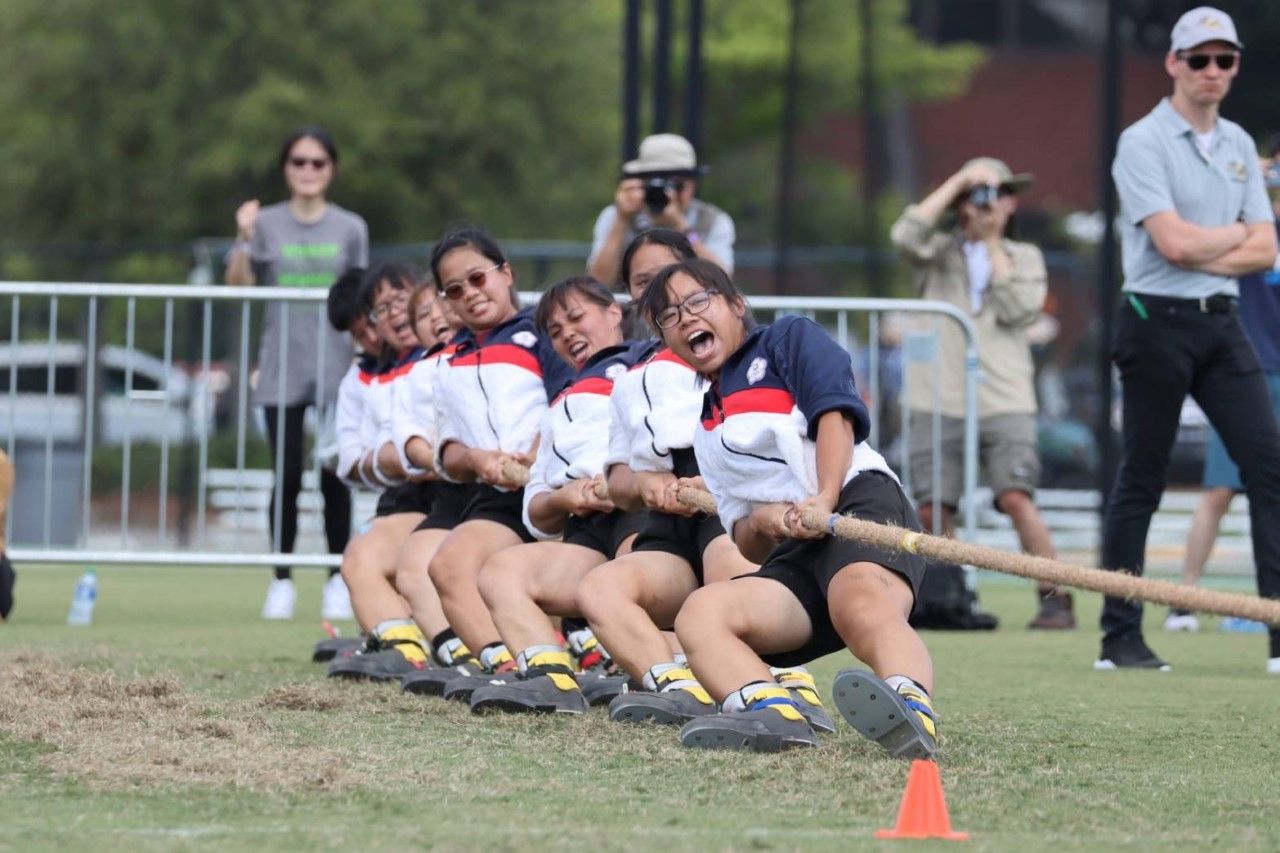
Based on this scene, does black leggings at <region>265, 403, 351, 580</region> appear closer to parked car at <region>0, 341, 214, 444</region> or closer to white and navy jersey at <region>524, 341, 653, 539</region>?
parked car at <region>0, 341, 214, 444</region>

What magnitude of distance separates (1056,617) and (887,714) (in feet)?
16.2

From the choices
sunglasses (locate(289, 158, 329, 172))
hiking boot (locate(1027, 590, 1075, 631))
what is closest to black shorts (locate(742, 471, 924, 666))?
hiking boot (locate(1027, 590, 1075, 631))

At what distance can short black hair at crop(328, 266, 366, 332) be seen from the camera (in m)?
7.73

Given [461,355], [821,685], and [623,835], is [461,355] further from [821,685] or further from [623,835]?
[623,835]

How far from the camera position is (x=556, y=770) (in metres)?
4.56

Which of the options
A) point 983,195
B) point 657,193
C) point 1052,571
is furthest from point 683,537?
point 983,195

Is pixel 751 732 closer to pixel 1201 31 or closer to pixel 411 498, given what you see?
pixel 411 498

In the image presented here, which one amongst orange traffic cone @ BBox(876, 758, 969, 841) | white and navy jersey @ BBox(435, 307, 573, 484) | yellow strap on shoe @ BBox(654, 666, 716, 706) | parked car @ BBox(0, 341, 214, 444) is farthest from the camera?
parked car @ BBox(0, 341, 214, 444)

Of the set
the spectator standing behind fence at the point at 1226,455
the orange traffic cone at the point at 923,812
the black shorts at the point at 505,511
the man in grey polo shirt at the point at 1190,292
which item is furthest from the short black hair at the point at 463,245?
the spectator standing behind fence at the point at 1226,455

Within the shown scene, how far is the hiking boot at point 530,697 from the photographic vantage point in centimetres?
552

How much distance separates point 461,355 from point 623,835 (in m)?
2.93

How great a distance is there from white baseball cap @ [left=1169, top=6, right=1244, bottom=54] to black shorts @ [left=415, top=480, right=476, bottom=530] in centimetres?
257

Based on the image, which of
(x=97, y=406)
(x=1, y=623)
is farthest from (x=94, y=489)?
(x=1, y=623)

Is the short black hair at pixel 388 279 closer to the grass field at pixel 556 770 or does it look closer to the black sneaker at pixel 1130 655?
the grass field at pixel 556 770
